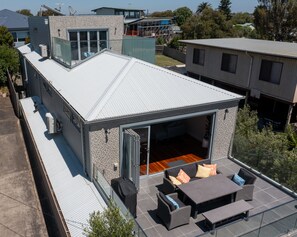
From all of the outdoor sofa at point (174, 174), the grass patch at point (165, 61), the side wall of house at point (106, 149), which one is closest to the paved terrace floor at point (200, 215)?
the outdoor sofa at point (174, 174)

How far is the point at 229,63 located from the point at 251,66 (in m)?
2.83

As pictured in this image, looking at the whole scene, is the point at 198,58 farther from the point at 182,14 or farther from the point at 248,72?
the point at 182,14

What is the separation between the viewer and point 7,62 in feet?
99.7

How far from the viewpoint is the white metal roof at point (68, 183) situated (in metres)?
9.19

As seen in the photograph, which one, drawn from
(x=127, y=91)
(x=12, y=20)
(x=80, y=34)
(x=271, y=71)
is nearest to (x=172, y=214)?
(x=127, y=91)

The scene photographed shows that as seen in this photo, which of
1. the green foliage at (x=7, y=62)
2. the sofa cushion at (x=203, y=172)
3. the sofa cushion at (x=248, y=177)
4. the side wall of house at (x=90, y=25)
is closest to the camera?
the sofa cushion at (x=248, y=177)

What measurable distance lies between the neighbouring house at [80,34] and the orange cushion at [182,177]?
10674 mm

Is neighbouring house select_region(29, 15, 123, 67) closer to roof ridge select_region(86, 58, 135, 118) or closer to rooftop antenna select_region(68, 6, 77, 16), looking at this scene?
rooftop antenna select_region(68, 6, 77, 16)

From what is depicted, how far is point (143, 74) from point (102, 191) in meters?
5.59

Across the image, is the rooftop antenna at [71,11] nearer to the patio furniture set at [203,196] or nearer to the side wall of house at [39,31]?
the side wall of house at [39,31]

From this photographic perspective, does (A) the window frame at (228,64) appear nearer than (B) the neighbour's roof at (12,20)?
Yes

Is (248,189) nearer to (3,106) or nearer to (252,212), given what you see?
(252,212)

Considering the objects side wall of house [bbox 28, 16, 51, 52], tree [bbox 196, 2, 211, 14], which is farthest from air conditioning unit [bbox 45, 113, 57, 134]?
tree [bbox 196, 2, 211, 14]

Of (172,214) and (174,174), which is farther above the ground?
(174,174)
